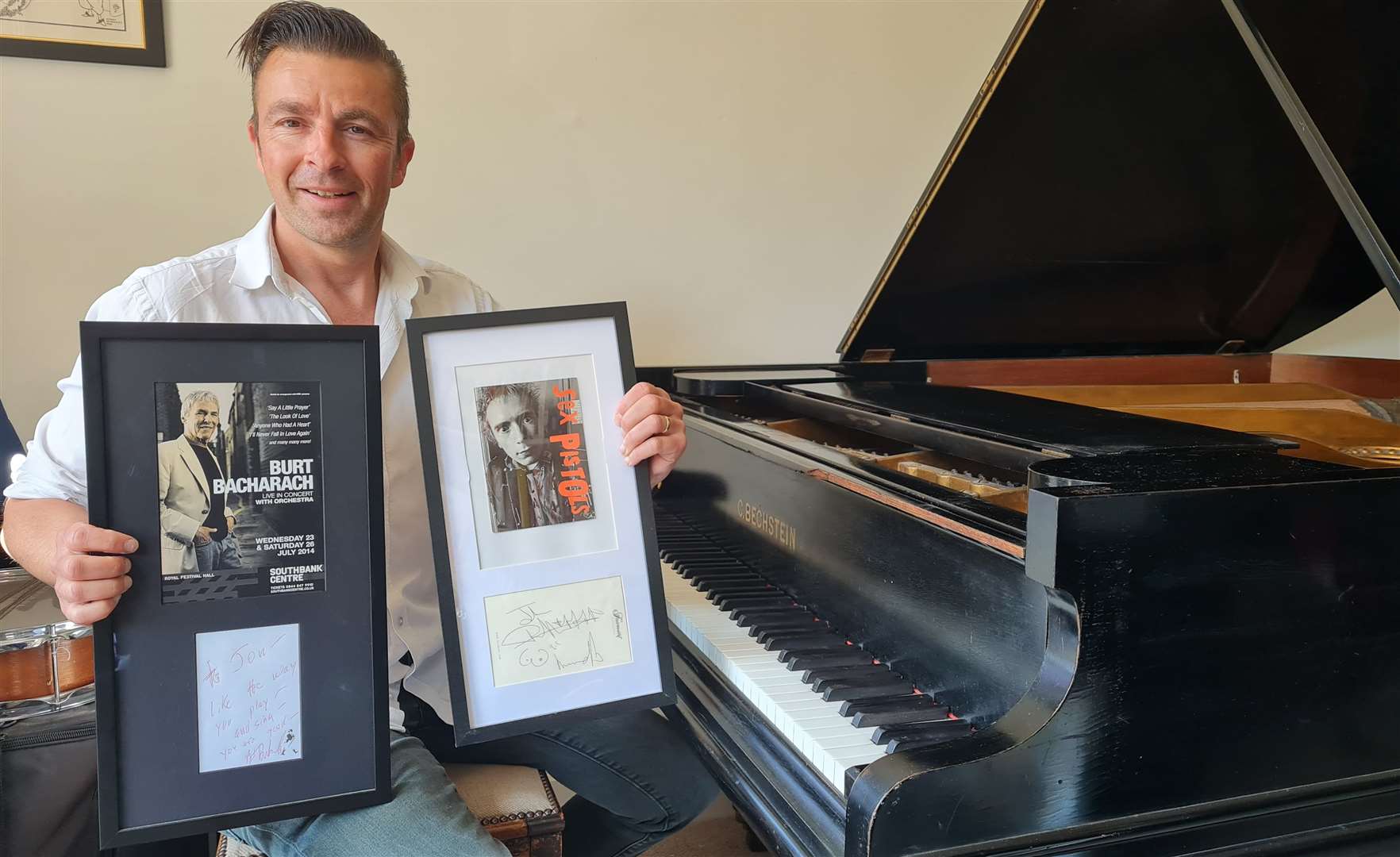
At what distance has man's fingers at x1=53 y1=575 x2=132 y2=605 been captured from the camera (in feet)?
3.47

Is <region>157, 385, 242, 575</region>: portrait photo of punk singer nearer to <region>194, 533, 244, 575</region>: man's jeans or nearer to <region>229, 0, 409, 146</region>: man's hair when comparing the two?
<region>194, 533, 244, 575</region>: man's jeans

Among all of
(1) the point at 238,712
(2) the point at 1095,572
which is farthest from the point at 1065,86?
(1) the point at 238,712

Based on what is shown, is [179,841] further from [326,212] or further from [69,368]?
[326,212]

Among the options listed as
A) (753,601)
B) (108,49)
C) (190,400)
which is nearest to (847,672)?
(753,601)

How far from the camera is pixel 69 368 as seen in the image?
217 centimetres

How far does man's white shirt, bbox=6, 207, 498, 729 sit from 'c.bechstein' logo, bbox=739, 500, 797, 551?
0.54m

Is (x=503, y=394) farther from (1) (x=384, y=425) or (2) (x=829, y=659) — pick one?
(2) (x=829, y=659)

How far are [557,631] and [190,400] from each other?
1.72ft

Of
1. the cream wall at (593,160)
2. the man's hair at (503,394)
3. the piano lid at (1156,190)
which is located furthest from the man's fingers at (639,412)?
the cream wall at (593,160)

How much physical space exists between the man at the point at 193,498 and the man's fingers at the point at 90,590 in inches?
1.8

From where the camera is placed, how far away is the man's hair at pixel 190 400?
3.67 ft

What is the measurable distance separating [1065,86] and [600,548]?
133 cm

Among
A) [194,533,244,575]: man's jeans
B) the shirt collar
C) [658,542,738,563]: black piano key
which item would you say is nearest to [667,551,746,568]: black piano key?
[658,542,738,563]: black piano key

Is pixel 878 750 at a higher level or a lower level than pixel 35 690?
lower
